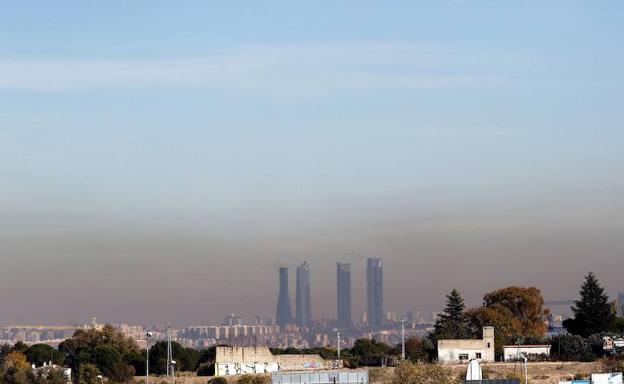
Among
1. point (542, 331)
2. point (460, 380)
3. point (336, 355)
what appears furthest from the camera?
point (542, 331)

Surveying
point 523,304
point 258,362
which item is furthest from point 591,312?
point 258,362

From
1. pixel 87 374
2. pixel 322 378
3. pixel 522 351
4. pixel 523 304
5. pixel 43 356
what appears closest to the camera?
pixel 322 378

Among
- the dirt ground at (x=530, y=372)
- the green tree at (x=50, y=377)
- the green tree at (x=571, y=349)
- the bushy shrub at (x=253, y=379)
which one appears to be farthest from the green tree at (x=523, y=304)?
the green tree at (x=50, y=377)

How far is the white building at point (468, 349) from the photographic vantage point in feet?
300

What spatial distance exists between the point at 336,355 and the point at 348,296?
247ft

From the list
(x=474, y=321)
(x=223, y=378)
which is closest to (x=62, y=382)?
(x=223, y=378)

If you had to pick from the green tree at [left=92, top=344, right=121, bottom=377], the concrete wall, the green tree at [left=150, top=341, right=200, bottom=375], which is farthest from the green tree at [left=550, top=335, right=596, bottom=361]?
the green tree at [left=92, top=344, right=121, bottom=377]

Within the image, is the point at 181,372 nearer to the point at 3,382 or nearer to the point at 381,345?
the point at 3,382

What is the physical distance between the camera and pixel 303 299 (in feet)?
519

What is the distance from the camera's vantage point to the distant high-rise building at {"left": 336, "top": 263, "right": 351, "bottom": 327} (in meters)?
167

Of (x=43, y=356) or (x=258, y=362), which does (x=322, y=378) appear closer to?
(x=258, y=362)

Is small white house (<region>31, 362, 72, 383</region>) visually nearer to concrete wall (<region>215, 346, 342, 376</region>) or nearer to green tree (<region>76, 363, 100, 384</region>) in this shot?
green tree (<region>76, 363, 100, 384</region>)

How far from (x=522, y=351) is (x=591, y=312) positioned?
17.2 meters

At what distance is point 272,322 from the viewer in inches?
6289
